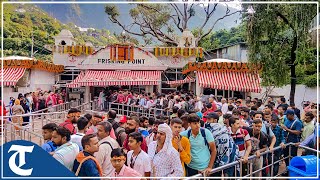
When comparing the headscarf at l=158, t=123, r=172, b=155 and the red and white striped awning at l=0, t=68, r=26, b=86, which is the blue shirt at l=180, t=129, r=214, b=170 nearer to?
the headscarf at l=158, t=123, r=172, b=155

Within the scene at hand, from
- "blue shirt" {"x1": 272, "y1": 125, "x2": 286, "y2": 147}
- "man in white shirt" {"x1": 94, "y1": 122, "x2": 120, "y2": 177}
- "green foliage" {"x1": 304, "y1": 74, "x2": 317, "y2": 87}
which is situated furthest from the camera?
"green foliage" {"x1": 304, "y1": 74, "x2": 317, "y2": 87}

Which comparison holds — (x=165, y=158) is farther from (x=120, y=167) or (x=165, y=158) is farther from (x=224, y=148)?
(x=224, y=148)

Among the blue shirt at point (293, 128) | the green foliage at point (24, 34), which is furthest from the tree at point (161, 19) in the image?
the blue shirt at point (293, 128)

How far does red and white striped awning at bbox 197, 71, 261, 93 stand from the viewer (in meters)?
Result: 15.9

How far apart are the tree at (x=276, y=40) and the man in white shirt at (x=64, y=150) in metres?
9.87

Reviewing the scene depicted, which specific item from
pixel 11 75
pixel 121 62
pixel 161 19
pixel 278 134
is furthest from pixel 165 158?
pixel 161 19

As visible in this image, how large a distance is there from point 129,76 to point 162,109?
779 centimetres

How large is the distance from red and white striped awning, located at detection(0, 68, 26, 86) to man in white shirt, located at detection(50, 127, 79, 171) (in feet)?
50.6

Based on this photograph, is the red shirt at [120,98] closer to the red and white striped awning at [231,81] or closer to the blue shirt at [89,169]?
the red and white striped awning at [231,81]

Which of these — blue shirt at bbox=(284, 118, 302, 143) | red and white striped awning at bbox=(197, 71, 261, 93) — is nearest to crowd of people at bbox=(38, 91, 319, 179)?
blue shirt at bbox=(284, 118, 302, 143)

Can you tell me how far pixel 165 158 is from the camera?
155 inches

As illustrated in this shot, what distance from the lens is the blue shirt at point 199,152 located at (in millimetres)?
4332

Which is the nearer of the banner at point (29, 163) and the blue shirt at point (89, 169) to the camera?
the banner at point (29, 163)

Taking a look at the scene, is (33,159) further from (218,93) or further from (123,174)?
(218,93)
